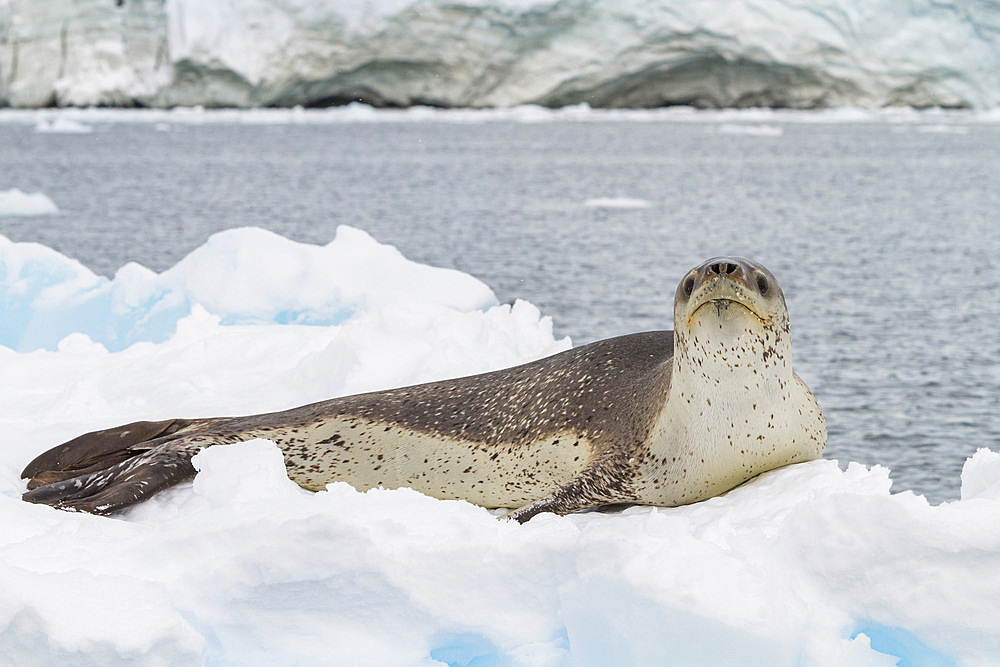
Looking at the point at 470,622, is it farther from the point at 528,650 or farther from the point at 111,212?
the point at 111,212

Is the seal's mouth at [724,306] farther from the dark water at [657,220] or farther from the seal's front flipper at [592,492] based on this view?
the dark water at [657,220]

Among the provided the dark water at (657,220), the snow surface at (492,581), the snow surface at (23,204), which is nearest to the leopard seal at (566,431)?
the snow surface at (492,581)

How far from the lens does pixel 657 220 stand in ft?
56.7

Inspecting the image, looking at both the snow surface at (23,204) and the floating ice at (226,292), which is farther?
the snow surface at (23,204)

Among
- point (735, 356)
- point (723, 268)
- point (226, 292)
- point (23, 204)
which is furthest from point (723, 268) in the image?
point (23, 204)

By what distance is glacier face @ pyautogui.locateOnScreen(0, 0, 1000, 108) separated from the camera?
91.0 ft

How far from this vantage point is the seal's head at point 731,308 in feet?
9.68

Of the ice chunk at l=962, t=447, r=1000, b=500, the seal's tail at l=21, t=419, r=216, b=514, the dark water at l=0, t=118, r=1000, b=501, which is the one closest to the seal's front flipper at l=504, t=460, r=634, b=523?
the ice chunk at l=962, t=447, r=1000, b=500

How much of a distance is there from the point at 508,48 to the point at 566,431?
27284mm

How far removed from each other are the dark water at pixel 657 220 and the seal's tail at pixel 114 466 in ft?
11.7

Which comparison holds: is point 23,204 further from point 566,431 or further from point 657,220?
point 566,431

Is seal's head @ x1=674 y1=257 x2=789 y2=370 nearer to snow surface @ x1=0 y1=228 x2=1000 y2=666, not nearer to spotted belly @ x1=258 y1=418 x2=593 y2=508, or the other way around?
snow surface @ x1=0 y1=228 x2=1000 y2=666

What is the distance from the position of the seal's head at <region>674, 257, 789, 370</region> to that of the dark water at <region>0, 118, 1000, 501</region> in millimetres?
2881

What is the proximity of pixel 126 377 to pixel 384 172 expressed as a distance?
20.1 metres
